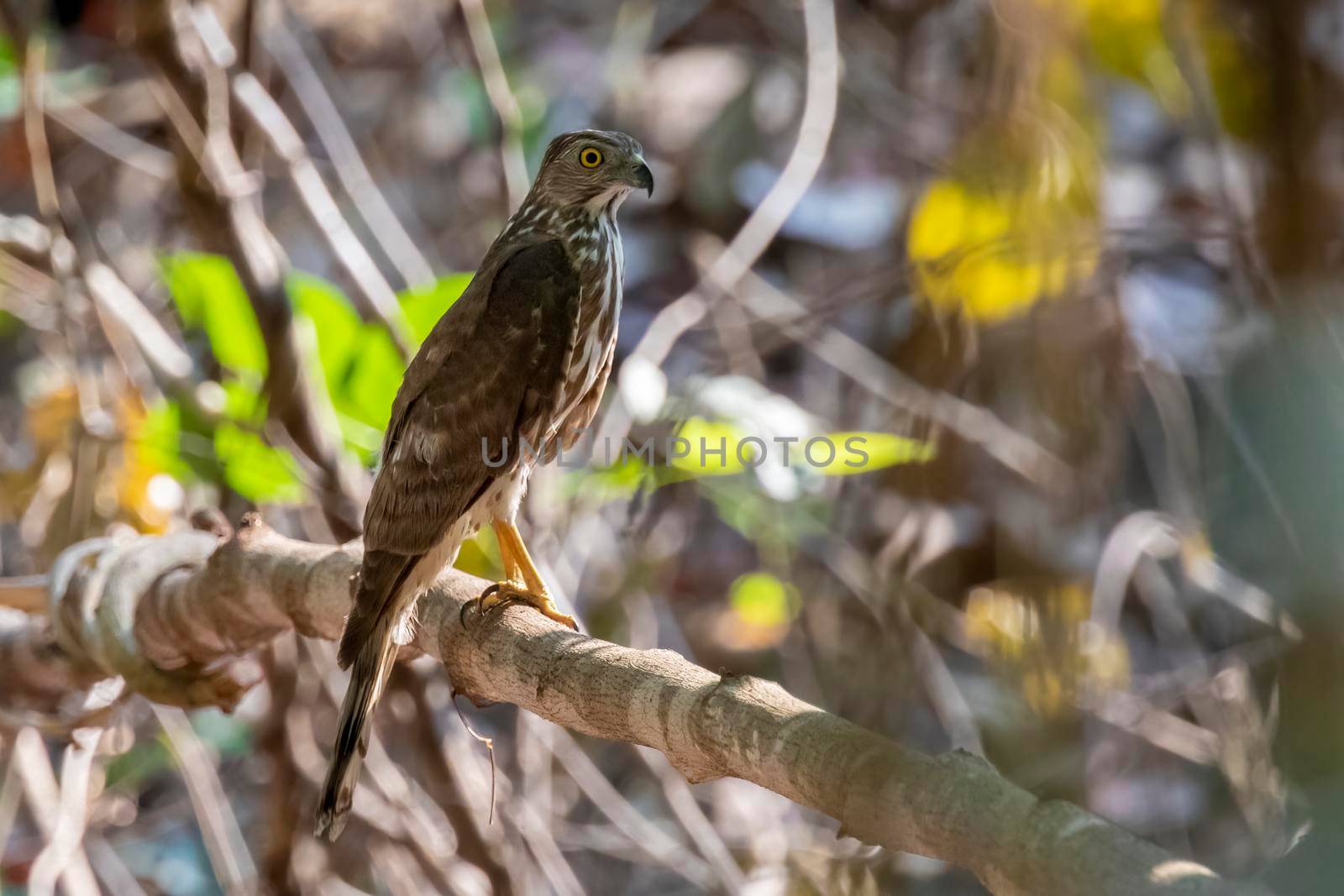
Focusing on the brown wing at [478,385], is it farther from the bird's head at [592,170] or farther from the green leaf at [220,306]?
the green leaf at [220,306]

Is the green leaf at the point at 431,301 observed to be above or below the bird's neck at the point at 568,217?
below

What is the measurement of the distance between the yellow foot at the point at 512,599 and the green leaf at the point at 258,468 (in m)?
0.79

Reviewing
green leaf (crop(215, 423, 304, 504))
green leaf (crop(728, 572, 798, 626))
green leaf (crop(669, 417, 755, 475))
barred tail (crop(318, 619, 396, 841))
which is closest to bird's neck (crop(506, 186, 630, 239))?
green leaf (crop(669, 417, 755, 475))

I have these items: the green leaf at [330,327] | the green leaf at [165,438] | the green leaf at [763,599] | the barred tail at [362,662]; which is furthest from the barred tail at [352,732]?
the green leaf at [763,599]

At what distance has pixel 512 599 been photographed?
8.27ft

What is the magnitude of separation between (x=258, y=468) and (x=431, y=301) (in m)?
0.60

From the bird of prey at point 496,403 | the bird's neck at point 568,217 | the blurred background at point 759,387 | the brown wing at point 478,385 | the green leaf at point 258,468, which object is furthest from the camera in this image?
the green leaf at point 258,468

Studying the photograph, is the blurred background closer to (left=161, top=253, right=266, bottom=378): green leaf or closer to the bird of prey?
(left=161, top=253, right=266, bottom=378): green leaf

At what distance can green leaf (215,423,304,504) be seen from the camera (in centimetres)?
308

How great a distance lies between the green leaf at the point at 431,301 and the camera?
317 cm

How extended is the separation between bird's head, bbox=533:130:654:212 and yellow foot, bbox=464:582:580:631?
0.95 m

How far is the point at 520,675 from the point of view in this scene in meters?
2.20

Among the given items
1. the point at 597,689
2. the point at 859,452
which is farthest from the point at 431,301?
the point at 597,689

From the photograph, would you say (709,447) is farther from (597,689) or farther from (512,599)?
(597,689)
